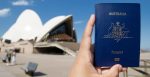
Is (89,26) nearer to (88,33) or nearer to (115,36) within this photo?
(88,33)

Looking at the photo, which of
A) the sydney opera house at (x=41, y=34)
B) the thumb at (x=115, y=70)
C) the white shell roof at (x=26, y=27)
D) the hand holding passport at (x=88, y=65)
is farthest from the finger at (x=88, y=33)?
the white shell roof at (x=26, y=27)

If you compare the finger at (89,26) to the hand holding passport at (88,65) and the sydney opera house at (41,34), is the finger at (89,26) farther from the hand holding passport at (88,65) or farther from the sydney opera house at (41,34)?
the sydney opera house at (41,34)

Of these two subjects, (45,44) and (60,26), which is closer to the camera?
(45,44)

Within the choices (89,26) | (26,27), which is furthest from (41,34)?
(89,26)

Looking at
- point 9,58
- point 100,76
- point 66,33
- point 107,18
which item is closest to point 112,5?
point 107,18

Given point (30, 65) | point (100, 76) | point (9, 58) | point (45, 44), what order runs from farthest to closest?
1. point (45, 44)
2. point (9, 58)
3. point (30, 65)
4. point (100, 76)

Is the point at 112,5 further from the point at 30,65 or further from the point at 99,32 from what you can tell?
the point at 30,65

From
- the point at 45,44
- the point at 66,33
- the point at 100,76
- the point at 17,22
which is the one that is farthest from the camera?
the point at 17,22
